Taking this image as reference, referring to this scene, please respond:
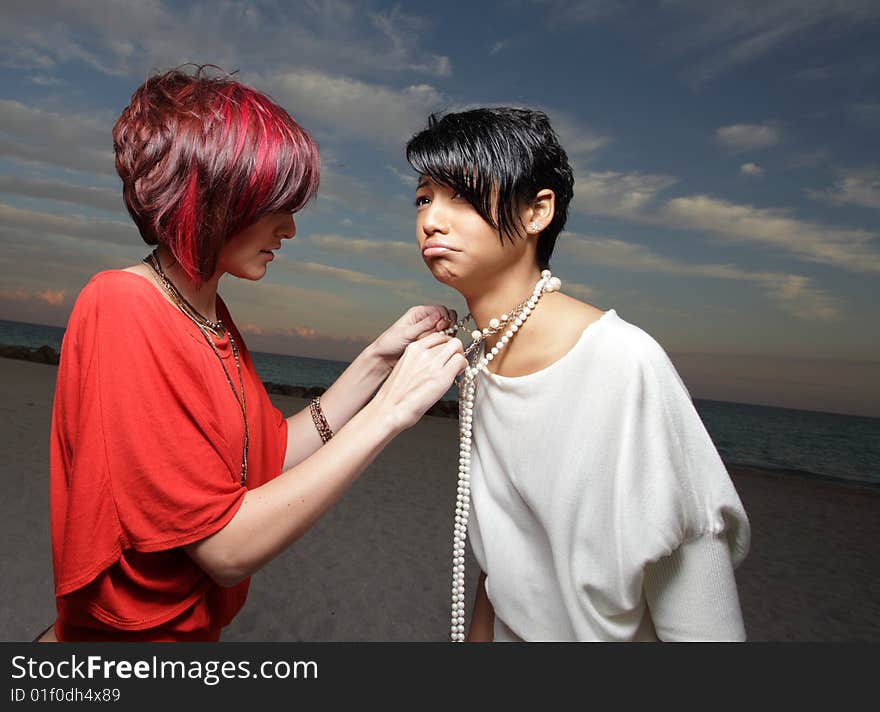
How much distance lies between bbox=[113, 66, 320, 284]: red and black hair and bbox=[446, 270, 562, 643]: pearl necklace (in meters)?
0.50

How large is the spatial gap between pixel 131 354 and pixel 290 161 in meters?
0.48

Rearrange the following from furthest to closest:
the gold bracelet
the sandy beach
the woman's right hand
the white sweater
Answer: the sandy beach → the gold bracelet → the woman's right hand → the white sweater

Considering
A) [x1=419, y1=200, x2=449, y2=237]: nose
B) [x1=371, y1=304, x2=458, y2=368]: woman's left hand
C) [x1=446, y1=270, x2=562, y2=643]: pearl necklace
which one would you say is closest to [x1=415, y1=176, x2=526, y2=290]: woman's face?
[x1=419, y1=200, x2=449, y2=237]: nose

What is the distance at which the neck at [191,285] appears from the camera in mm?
1404

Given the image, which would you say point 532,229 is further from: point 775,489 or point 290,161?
point 775,489

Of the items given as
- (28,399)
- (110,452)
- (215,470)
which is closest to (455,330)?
(215,470)

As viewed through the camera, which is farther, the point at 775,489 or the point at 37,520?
the point at 775,489

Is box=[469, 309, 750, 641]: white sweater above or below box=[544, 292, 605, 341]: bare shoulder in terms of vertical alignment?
below

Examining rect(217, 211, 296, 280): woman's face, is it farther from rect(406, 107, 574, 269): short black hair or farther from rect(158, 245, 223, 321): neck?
rect(406, 107, 574, 269): short black hair

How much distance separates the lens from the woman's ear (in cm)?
133

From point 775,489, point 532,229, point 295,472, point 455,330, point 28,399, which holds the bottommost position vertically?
point 295,472

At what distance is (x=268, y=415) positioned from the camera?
1.64 meters

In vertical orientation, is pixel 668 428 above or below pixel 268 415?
below

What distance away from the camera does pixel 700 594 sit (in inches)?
46.5
